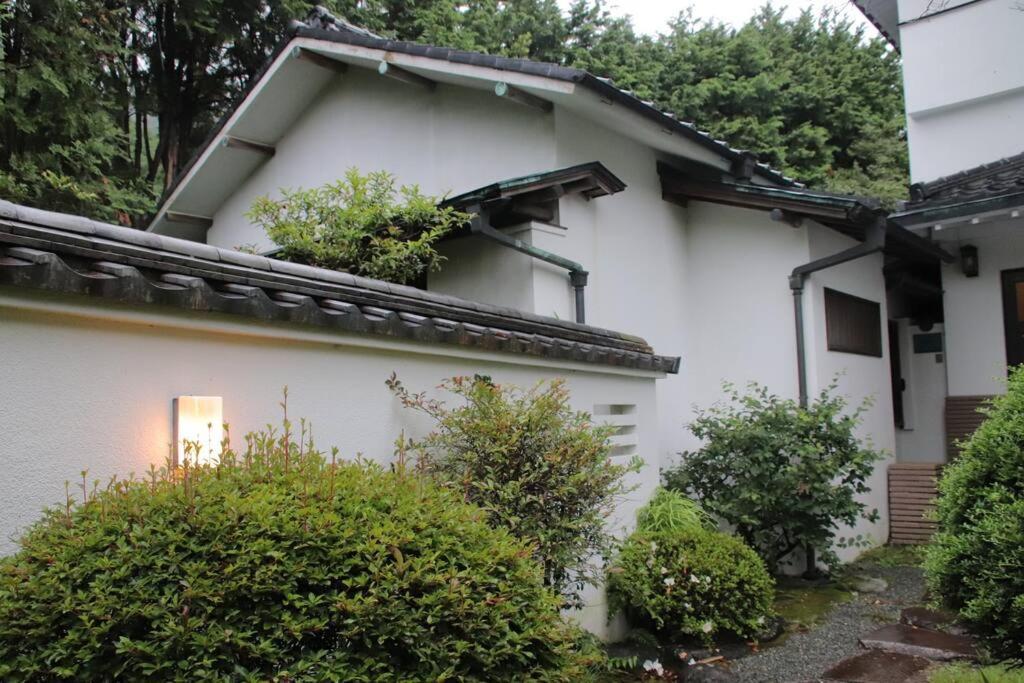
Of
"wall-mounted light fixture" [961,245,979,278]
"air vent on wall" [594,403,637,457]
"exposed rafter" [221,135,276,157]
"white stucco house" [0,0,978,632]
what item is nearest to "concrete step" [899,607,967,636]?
"white stucco house" [0,0,978,632]

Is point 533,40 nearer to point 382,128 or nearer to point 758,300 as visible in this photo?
point 382,128

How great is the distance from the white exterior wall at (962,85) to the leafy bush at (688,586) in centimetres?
802

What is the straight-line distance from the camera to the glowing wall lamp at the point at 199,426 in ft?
12.7

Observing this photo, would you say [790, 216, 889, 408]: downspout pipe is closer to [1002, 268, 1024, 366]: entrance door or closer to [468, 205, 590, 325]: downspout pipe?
[1002, 268, 1024, 366]: entrance door

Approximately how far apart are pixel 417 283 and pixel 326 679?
6.94 metres

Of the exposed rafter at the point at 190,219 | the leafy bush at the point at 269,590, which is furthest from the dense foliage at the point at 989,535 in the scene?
the exposed rafter at the point at 190,219

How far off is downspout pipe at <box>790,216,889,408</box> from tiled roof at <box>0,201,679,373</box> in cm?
449

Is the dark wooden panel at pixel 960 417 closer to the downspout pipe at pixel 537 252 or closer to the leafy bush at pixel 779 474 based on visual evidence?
the leafy bush at pixel 779 474

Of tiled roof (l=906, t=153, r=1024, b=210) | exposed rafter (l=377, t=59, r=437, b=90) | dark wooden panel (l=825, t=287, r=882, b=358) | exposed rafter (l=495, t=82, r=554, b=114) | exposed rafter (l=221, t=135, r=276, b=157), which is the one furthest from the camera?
exposed rafter (l=221, t=135, r=276, b=157)

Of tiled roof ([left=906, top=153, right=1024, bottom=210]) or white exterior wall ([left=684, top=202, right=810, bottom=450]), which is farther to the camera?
white exterior wall ([left=684, top=202, right=810, bottom=450])

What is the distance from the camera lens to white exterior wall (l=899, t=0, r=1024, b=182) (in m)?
11.4

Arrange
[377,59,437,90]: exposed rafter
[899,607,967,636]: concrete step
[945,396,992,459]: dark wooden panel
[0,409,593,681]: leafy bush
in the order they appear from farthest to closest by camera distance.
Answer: [945,396,992,459]: dark wooden panel, [377,59,437,90]: exposed rafter, [899,607,967,636]: concrete step, [0,409,593,681]: leafy bush

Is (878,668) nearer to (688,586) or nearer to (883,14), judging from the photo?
(688,586)

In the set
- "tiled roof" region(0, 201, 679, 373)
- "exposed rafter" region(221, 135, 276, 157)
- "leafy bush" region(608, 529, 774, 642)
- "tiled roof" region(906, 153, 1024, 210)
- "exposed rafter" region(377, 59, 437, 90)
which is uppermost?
"exposed rafter" region(377, 59, 437, 90)
